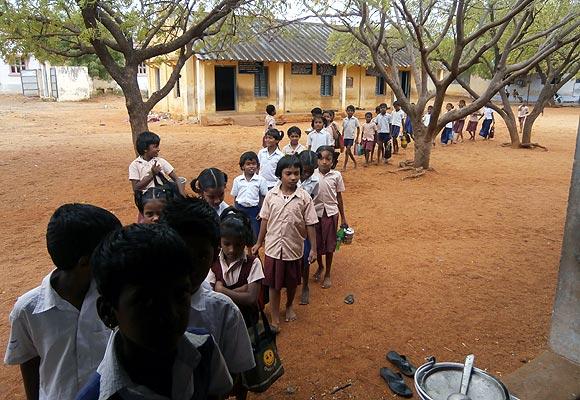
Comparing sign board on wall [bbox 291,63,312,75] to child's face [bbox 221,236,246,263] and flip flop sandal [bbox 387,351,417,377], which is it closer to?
flip flop sandal [bbox 387,351,417,377]

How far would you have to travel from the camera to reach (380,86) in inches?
1000

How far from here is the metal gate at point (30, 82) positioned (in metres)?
33.0

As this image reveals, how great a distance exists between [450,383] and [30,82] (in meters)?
38.3

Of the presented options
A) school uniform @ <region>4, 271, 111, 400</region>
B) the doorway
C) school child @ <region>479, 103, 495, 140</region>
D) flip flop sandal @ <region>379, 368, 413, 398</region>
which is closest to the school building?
the doorway

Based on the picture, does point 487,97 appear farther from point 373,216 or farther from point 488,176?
point 373,216

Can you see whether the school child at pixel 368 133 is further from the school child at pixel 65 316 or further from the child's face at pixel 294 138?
the school child at pixel 65 316

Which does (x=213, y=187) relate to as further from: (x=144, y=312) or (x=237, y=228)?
(x=144, y=312)

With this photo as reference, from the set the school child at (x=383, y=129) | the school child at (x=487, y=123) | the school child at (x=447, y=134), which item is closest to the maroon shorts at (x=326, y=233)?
the school child at (x=383, y=129)

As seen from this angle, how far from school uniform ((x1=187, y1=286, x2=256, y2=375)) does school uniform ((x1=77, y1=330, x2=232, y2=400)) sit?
1.23 feet

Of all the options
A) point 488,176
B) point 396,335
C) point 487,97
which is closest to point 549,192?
point 488,176

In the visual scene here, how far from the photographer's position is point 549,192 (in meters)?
8.87

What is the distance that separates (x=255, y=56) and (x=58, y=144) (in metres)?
9.13

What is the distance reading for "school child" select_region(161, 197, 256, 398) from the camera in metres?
1.72

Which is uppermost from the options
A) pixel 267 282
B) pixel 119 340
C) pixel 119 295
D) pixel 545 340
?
pixel 119 295
